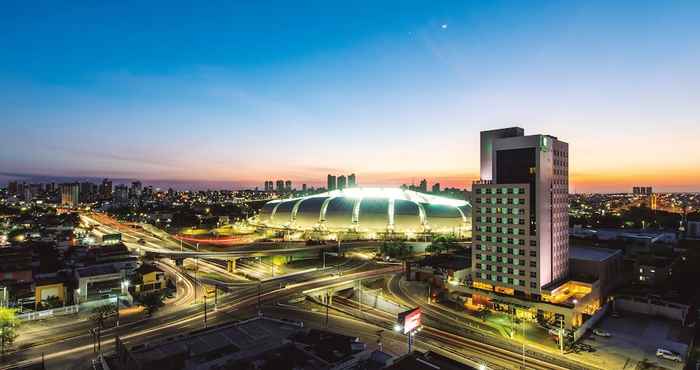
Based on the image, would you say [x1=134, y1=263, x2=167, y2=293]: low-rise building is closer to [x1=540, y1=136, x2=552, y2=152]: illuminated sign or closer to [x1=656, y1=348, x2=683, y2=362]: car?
[x1=540, y1=136, x2=552, y2=152]: illuminated sign

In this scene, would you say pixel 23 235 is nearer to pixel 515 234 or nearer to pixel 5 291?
pixel 5 291

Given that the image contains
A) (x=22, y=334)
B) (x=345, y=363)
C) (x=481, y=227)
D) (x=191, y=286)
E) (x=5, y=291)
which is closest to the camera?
(x=345, y=363)

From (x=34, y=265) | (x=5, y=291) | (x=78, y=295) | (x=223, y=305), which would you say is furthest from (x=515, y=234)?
(x=34, y=265)

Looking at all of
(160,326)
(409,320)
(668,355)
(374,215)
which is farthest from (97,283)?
(374,215)

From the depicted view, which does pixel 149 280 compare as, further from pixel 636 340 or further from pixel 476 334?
pixel 636 340

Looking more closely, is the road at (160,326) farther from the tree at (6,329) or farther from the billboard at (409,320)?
the billboard at (409,320)

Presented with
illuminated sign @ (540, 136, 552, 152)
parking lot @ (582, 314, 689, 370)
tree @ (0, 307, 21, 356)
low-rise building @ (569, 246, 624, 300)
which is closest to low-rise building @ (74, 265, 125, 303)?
tree @ (0, 307, 21, 356)

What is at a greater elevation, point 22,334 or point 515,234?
point 515,234
